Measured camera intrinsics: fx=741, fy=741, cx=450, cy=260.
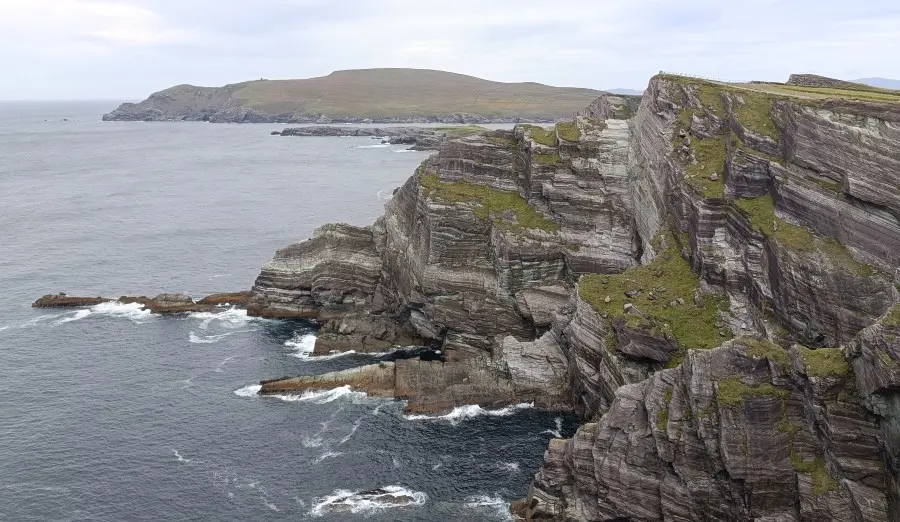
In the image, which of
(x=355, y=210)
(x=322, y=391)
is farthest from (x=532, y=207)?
(x=355, y=210)

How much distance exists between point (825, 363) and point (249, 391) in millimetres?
58700

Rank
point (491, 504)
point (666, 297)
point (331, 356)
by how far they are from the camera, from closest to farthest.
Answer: point (491, 504) → point (666, 297) → point (331, 356)

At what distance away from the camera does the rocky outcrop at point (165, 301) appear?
106 meters

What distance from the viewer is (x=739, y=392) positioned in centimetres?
5022

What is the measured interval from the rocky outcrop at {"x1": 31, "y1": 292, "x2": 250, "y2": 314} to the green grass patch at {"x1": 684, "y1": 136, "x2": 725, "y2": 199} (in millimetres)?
65528

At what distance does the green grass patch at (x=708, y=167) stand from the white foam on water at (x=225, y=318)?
62.5m

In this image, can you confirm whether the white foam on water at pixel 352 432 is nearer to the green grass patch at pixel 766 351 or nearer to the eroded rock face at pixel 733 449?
the eroded rock face at pixel 733 449

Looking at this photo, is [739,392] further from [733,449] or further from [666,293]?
[666,293]

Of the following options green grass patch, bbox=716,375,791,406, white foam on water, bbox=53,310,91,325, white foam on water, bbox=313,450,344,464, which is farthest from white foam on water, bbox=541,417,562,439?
white foam on water, bbox=53,310,91,325

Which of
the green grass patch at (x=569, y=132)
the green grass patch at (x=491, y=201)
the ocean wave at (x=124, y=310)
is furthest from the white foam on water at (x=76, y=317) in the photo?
the green grass patch at (x=569, y=132)

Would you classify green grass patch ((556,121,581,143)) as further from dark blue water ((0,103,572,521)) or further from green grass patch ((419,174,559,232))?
dark blue water ((0,103,572,521))

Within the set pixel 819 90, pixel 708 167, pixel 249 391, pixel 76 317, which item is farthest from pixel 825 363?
pixel 76 317

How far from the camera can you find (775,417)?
49.7 meters

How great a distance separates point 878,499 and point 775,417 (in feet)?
24.5
